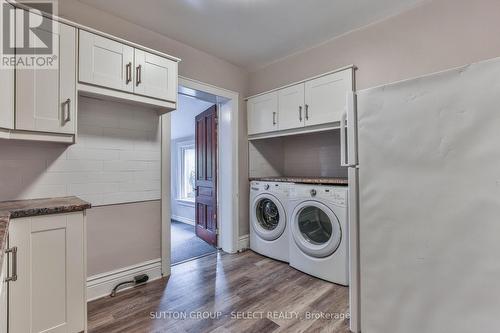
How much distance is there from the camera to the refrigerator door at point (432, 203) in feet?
3.63

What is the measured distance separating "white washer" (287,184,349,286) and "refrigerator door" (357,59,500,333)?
771 mm

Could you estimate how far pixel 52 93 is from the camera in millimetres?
1628

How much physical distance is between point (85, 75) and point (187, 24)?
44.5 inches

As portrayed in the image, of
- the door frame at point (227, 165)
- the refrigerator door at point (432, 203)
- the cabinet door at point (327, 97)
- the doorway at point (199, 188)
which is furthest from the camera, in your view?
the doorway at point (199, 188)

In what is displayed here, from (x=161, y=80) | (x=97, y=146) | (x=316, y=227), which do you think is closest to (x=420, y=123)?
(x=316, y=227)

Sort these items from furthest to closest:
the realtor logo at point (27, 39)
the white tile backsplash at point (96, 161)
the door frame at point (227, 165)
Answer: the door frame at point (227, 165), the white tile backsplash at point (96, 161), the realtor logo at point (27, 39)

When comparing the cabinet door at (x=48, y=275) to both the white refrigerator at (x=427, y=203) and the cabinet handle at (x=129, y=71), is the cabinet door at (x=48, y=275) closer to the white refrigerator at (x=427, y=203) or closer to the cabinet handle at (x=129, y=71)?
the cabinet handle at (x=129, y=71)

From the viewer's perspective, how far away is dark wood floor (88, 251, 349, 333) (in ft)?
5.66

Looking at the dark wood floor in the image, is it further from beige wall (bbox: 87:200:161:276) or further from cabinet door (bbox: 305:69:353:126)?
cabinet door (bbox: 305:69:353:126)

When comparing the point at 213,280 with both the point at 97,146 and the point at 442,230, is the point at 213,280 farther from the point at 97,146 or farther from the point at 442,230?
the point at 442,230

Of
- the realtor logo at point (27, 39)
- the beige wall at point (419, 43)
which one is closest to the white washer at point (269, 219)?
the beige wall at point (419, 43)

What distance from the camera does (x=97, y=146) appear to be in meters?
2.14

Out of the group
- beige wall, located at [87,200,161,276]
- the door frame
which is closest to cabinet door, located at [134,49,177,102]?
the door frame

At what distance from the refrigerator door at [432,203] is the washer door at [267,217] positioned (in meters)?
1.43
